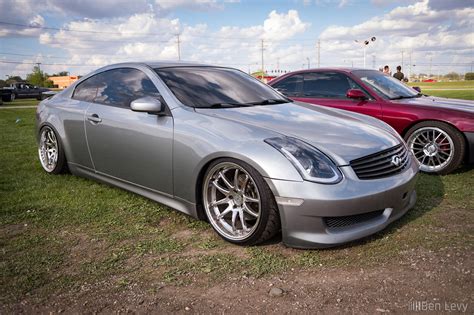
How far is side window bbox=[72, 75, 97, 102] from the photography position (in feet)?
14.4

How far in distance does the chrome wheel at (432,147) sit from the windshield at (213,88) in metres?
2.15

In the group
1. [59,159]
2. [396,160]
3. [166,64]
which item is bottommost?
[59,159]

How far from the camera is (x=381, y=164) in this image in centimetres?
303

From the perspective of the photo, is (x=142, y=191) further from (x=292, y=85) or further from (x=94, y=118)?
(x=292, y=85)

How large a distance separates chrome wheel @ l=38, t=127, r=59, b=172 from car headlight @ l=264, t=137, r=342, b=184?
3.24 meters

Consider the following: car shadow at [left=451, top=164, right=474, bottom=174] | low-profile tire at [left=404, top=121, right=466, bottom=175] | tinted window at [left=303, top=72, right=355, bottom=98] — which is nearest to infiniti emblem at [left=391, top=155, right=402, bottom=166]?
low-profile tire at [left=404, top=121, right=466, bottom=175]

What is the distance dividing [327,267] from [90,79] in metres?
3.41

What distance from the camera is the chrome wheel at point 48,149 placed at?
4.95 metres

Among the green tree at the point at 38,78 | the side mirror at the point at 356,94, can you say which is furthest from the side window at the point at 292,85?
the green tree at the point at 38,78

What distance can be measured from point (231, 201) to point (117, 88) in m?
1.85

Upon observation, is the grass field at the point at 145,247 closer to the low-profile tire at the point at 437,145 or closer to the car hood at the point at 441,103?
the low-profile tire at the point at 437,145

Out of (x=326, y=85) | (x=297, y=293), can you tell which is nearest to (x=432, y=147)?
(x=326, y=85)

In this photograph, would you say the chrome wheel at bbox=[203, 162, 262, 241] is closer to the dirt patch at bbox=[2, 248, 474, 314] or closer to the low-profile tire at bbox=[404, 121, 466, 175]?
the dirt patch at bbox=[2, 248, 474, 314]

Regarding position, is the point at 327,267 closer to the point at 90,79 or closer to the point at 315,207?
the point at 315,207
